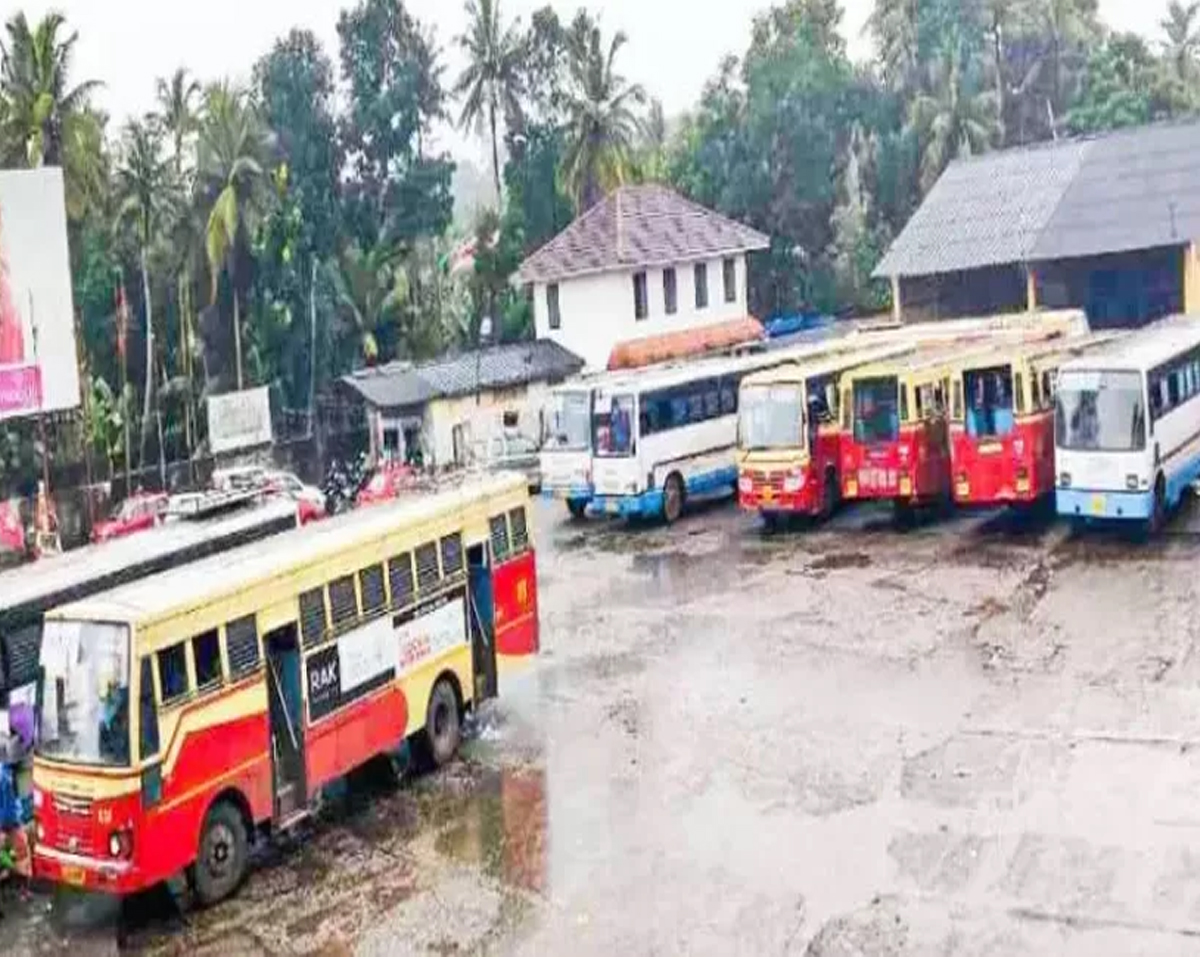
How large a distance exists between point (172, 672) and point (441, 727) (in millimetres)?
3886

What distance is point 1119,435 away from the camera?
2225cm

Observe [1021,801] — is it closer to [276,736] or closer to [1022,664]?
[1022,664]

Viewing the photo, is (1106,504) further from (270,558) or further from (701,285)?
(701,285)

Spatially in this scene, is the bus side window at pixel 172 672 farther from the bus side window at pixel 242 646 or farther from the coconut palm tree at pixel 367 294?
the coconut palm tree at pixel 367 294

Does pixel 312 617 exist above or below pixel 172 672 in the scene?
above

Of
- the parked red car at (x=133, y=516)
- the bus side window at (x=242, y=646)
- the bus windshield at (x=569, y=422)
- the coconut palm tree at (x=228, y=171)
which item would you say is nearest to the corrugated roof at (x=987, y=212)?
the coconut palm tree at (x=228, y=171)

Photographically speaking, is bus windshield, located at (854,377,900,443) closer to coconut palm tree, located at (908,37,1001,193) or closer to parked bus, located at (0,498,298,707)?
parked bus, located at (0,498,298,707)

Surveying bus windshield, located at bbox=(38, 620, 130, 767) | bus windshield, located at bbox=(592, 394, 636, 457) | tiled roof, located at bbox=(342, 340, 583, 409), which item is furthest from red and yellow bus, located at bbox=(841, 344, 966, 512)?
bus windshield, located at bbox=(38, 620, 130, 767)

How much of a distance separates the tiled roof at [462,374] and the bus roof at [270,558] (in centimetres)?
1819

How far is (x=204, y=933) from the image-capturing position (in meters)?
11.8

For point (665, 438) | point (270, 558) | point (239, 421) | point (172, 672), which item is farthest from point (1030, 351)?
point (239, 421)

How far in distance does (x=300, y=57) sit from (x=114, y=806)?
35665 mm

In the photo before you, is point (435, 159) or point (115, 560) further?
point (435, 159)

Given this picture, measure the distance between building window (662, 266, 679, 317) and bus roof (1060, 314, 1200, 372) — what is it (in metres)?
16.1
